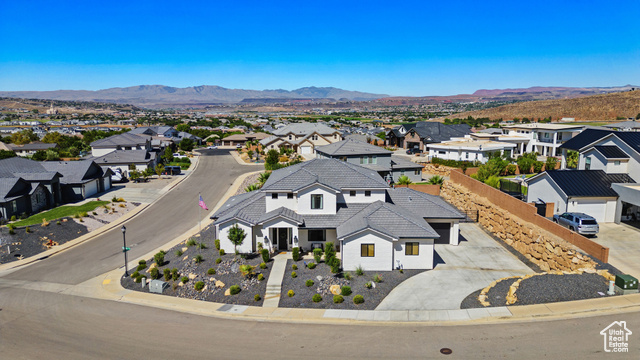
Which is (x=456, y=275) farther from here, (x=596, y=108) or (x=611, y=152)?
(x=596, y=108)

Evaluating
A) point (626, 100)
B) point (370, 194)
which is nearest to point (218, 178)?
point (370, 194)

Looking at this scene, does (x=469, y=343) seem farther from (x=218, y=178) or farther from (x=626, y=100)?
(x=626, y=100)

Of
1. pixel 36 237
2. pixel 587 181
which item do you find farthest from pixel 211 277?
pixel 587 181

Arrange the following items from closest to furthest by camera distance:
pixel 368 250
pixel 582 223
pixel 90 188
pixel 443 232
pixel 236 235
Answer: pixel 368 250 → pixel 582 223 → pixel 236 235 → pixel 443 232 → pixel 90 188

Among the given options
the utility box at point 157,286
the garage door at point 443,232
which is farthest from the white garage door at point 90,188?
the garage door at point 443,232

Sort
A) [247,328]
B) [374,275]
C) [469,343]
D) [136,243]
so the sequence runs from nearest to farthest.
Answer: [469,343]
[247,328]
[374,275]
[136,243]

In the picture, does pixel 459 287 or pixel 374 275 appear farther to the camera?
pixel 374 275

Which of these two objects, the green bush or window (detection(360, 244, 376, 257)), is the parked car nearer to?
window (detection(360, 244, 376, 257))
